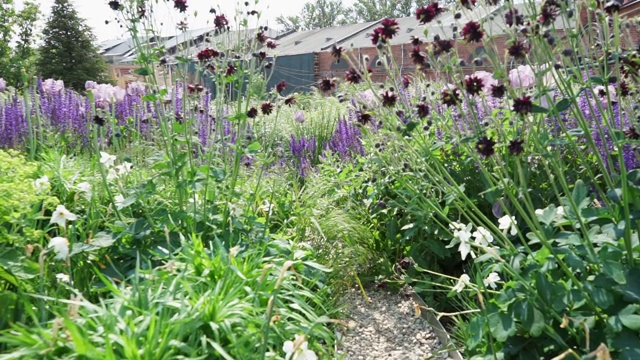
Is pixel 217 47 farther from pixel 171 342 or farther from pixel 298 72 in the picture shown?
pixel 298 72

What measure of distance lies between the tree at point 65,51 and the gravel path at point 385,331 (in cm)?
2145

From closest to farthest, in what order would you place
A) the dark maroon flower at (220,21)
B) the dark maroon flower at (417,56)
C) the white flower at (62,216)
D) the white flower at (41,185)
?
the dark maroon flower at (417,56) → the white flower at (62,216) → the white flower at (41,185) → the dark maroon flower at (220,21)

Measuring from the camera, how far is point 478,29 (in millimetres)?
1834

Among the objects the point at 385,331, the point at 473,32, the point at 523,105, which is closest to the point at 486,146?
the point at 523,105

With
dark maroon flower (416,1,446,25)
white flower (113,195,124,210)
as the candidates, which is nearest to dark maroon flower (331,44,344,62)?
dark maroon flower (416,1,446,25)

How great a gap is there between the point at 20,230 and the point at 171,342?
1602 millimetres

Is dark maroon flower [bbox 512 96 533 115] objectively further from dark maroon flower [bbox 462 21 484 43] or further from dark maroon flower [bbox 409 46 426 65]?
dark maroon flower [bbox 409 46 426 65]

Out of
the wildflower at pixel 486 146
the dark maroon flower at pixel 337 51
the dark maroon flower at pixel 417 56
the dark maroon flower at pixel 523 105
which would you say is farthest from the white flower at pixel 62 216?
the dark maroon flower at pixel 523 105

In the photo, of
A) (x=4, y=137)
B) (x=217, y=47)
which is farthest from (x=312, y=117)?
(x=217, y=47)

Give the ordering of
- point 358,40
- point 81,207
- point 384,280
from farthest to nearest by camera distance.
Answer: point 358,40 < point 384,280 < point 81,207

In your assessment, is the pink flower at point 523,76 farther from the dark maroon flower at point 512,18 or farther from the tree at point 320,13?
the tree at point 320,13

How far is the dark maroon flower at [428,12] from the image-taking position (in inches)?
74.9

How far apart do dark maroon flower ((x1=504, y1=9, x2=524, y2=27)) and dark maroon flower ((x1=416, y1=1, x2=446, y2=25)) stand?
0.76 feet

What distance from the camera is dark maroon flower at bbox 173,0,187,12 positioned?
9.59 ft
